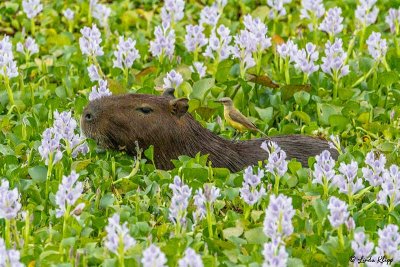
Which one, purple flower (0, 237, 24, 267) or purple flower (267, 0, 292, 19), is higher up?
purple flower (267, 0, 292, 19)

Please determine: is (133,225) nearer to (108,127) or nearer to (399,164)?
(108,127)

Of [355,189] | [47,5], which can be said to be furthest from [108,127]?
[47,5]

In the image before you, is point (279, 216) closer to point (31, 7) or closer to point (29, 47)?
point (29, 47)

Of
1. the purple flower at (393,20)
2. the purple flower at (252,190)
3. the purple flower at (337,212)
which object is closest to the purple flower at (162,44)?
the purple flower at (393,20)

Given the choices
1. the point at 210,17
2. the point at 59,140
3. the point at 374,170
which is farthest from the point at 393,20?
the point at 59,140

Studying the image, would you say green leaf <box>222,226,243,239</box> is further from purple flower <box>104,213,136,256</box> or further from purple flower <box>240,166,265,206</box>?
purple flower <box>104,213,136,256</box>

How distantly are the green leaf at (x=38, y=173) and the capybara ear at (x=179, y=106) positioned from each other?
37.4 inches

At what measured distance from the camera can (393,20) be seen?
10.9 m

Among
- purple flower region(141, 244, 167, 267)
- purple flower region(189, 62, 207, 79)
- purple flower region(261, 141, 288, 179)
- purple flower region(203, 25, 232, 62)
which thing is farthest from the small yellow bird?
purple flower region(141, 244, 167, 267)

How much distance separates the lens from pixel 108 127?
802 cm

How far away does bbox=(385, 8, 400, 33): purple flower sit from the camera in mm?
10852

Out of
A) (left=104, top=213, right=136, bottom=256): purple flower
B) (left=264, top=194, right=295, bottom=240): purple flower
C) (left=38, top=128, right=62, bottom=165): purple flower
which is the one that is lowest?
(left=104, top=213, right=136, bottom=256): purple flower

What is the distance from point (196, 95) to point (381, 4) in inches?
129

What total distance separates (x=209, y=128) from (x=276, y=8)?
2.40 meters
